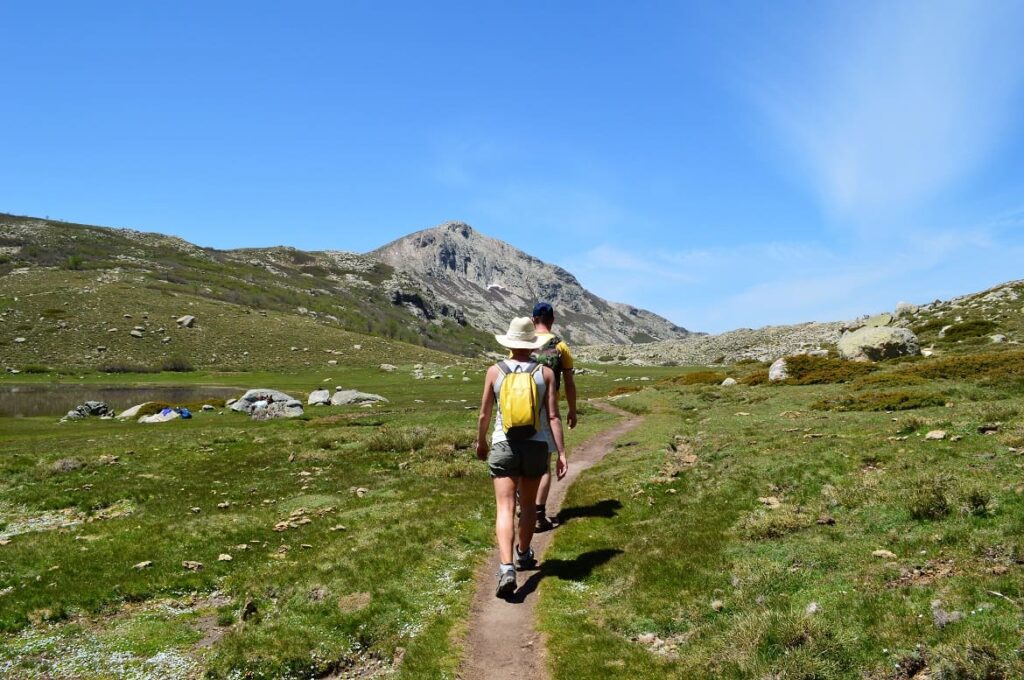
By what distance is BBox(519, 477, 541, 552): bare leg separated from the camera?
1138 centimetres

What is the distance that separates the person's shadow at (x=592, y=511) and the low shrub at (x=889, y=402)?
1801cm

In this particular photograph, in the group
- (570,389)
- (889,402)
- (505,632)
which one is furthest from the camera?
(889,402)

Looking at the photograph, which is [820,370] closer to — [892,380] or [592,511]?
[892,380]

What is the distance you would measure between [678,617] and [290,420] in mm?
44164

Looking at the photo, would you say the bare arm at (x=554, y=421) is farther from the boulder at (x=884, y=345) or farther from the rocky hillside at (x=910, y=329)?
the rocky hillside at (x=910, y=329)

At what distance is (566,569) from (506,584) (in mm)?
2131

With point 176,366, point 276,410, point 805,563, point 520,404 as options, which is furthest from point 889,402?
point 176,366

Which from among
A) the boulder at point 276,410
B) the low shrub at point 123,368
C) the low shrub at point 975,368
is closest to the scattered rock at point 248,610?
the low shrub at point 975,368

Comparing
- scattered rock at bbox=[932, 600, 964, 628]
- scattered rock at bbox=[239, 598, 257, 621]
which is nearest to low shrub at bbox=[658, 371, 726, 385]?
scattered rock at bbox=[932, 600, 964, 628]

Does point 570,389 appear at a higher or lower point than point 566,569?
higher

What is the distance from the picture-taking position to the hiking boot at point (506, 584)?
1078 cm

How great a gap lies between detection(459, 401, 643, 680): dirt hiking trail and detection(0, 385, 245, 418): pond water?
6150 centimetres

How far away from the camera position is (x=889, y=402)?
2780 cm

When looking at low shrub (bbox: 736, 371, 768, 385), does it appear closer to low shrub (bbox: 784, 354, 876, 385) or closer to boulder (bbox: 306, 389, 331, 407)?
low shrub (bbox: 784, 354, 876, 385)
